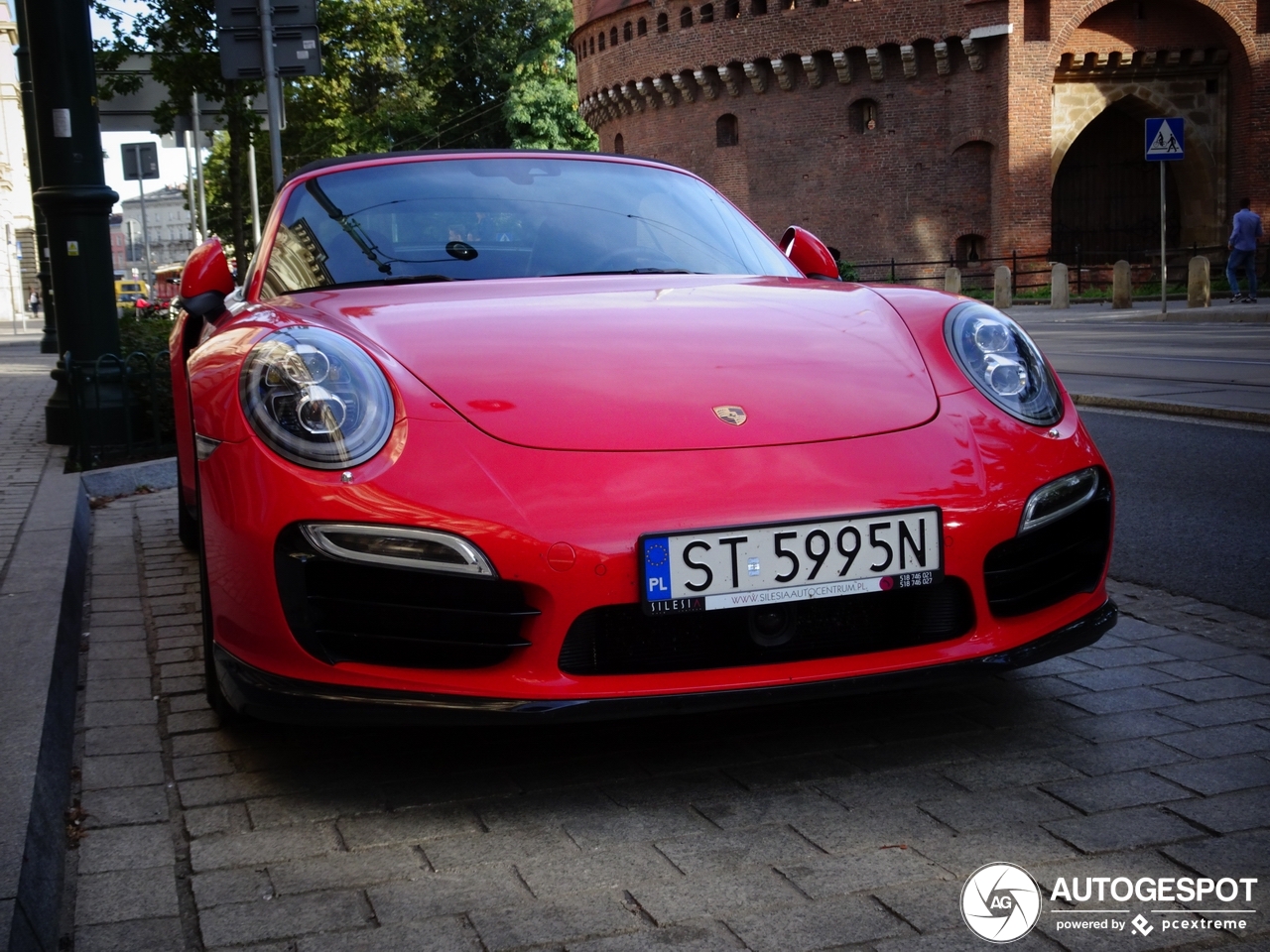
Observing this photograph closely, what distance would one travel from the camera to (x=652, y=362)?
293 centimetres

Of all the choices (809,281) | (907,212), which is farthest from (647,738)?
(907,212)

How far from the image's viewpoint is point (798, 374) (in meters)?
2.94

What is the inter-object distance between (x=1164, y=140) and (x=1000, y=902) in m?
19.1

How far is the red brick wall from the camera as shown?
118ft

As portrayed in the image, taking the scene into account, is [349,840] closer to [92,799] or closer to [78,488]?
[92,799]

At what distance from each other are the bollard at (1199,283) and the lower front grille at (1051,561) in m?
22.6

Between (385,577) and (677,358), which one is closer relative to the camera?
(385,577)

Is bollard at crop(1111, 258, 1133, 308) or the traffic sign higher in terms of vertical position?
the traffic sign

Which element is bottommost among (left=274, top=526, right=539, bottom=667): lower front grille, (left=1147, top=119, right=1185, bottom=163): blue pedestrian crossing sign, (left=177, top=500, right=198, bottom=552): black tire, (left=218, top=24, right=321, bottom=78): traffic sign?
(left=177, top=500, right=198, bottom=552): black tire

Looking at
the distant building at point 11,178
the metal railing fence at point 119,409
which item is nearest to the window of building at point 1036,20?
the metal railing fence at point 119,409

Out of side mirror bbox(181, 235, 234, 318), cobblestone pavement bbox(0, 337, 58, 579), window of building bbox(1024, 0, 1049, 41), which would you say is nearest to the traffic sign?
cobblestone pavement bbox(0, 337, 58, 579)

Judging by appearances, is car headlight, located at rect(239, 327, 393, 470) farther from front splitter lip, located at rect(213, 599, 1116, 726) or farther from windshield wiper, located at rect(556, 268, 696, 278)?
windshield wiper, located at rect(556, 268, 696, 278)

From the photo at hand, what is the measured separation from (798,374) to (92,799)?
1651 mm

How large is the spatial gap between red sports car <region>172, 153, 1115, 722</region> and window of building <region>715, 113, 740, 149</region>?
40396 mm
